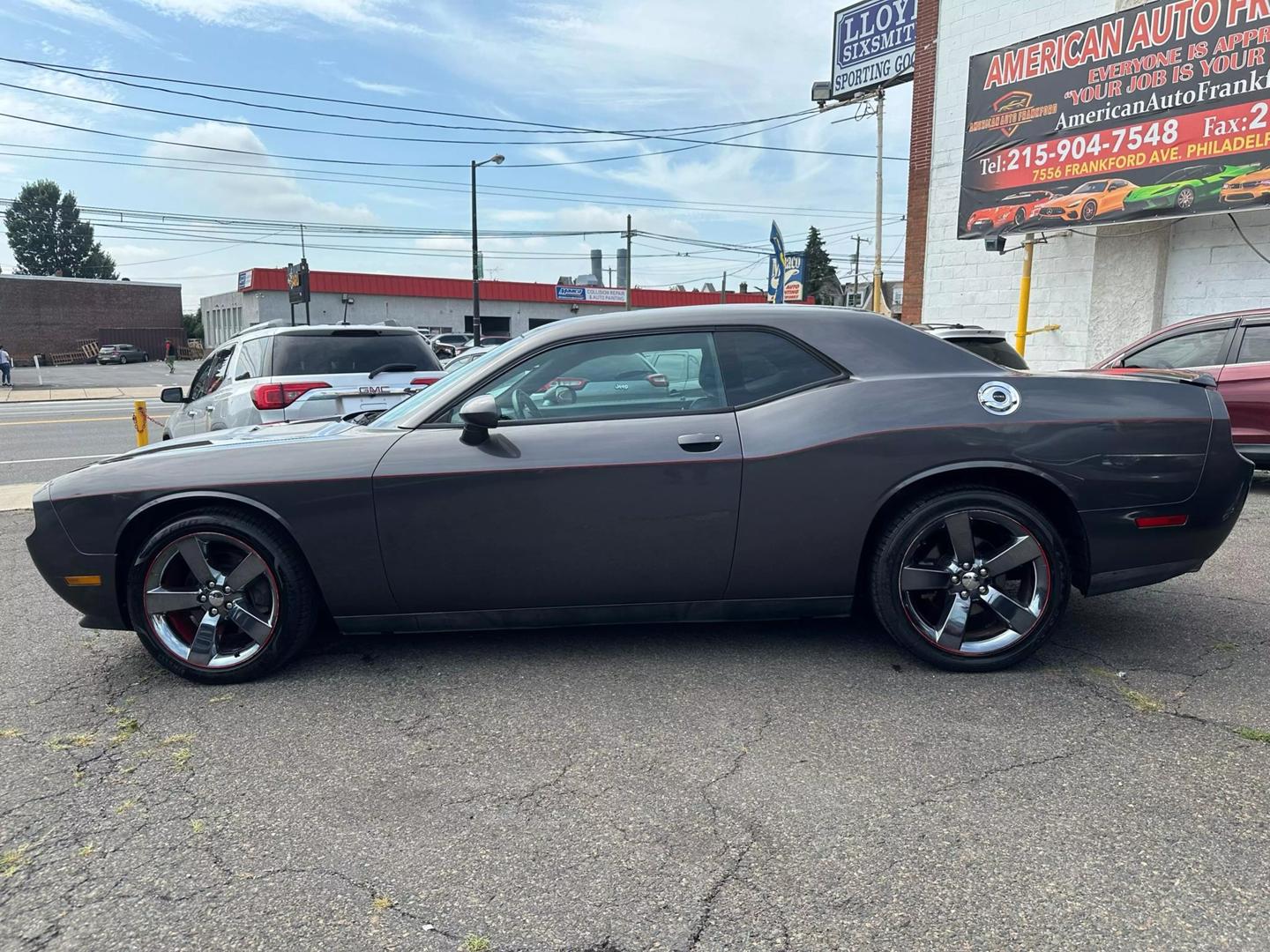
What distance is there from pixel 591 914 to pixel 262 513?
2249mm

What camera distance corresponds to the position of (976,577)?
362 centimetres

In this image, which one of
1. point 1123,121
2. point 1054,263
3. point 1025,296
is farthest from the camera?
point 1025,296

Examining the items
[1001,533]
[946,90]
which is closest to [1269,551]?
[1001,533]

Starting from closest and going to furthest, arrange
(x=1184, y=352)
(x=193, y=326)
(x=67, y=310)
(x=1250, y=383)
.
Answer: (x=1250, y=383)
(x=1184, y=352)
(x=67, y=310)
(x=193, y=326)

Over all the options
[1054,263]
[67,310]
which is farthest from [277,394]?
[67,310]

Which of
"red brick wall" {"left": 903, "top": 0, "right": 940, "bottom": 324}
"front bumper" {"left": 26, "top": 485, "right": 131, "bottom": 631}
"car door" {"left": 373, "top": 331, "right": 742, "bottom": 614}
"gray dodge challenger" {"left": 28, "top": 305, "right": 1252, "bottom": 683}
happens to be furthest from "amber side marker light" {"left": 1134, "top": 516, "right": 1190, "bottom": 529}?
"red brick wall" {"left": 903, "top": 0, "right": 940, "bottom": 324}

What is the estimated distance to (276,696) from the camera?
356 cm

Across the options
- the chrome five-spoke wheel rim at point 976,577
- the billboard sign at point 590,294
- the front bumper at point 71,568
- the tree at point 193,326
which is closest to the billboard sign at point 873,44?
the chrome five-spoke wheel rim at point 976,577

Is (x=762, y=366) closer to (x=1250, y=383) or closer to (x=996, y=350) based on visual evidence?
(x=996, y=350)

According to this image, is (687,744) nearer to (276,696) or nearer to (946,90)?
(276,696)

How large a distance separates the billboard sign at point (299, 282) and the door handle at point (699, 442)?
2161 centimetres

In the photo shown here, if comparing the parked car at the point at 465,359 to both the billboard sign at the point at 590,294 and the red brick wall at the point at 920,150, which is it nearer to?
the red brick wall at the point at 920,150

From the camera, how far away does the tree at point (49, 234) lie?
285 feet

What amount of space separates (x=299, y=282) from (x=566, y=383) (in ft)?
81.1
